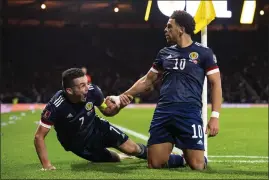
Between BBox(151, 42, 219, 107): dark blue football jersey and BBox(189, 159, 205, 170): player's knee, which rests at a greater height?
BBox(151, 42, 219, 107): dark blue football jersey

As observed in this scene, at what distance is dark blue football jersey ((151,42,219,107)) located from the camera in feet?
18.9

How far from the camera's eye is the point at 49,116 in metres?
5.93

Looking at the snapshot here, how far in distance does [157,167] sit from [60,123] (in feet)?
4.06

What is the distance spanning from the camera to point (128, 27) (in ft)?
111

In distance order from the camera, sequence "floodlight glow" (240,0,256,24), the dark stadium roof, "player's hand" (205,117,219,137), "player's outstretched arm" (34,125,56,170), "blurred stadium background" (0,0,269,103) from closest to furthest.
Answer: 1. "player's hand" (205,117,219,137)
2. "player's outstretched arm" (34,125,56,170)
3. "floodlight glow" (240,0,256,24)
4. the dark stadium roof
5. "blurred stadium background" (0,0,269,103)

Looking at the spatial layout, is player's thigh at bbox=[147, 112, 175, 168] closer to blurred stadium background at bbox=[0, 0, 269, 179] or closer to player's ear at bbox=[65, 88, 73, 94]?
player's ear at bbox=[65, 88, 73, 94]

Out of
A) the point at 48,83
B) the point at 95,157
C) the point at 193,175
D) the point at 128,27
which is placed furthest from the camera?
the point at 128,27

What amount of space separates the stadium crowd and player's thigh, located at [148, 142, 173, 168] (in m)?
24.9

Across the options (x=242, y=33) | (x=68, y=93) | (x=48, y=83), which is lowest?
(x=48, y=83)

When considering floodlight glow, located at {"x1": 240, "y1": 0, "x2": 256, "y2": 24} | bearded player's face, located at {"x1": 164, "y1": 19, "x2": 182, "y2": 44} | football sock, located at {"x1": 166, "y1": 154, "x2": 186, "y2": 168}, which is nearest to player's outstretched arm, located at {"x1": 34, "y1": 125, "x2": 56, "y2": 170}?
football sock, located at {"x1": 166, "y1": 154, "x2": 186, "y2": 168}

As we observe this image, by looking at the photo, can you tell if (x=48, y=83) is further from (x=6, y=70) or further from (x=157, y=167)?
(x=157, y=167)

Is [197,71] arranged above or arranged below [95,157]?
above

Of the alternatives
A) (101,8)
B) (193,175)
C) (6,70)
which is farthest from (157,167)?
(6,70)

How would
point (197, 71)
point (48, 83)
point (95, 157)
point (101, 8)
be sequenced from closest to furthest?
point (197, 71)
point (95, 157)
point (101, 8)
point (48, 83)
